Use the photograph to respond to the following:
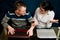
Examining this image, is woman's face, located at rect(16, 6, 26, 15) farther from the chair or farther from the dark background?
the dark background

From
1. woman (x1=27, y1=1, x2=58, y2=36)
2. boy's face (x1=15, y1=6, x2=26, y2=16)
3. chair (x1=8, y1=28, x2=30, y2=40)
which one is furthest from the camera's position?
woman (x1=27, y1=1, x2=58, y2=36)

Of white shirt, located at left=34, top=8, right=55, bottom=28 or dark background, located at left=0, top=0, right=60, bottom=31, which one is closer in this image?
white shirt, located at left=34, top=8, right=55, bottom=28

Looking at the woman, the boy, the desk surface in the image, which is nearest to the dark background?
the woman

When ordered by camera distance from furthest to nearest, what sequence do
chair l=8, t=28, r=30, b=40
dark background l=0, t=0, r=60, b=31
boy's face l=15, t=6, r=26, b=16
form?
dark background l=0, t=0, r=60, b=31, boy's face l=15, t=6, r=26, b=16, chair l=8, t=28, r=30, b=40

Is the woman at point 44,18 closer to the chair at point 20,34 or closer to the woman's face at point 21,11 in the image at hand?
the woman's face at point 21,11

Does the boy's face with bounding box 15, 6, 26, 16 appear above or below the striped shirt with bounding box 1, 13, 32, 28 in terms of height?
above

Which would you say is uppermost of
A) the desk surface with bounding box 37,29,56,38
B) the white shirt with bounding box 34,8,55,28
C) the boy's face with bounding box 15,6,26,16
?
the boy's face with bounding box 15,6,26,16

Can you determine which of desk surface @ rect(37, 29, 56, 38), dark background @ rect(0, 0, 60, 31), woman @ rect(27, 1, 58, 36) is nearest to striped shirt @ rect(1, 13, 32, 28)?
woman @ rect(27, 1, 58, 36)

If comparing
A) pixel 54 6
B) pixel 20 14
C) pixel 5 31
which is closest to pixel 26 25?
pixel 20 14

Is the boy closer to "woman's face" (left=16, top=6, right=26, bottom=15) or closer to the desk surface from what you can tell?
"woman's face" (left=16, top=6, right=26, bottom=15)

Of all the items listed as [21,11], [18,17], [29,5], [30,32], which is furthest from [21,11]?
[29,5]

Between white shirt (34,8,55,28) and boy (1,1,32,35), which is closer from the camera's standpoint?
boy (1,1,32,35)

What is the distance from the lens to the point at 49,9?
2100 millimetres

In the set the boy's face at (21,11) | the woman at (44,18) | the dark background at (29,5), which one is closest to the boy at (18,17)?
the boy's face at (21,11)
